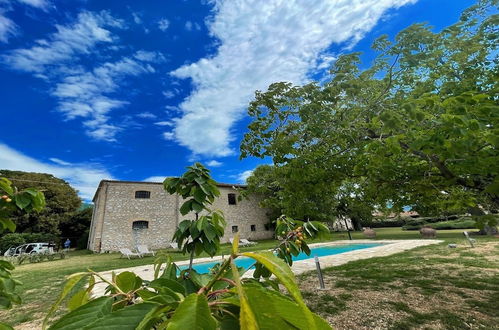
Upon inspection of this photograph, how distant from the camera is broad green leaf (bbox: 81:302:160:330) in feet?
1.65

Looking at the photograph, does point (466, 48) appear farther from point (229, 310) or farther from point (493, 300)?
point (229, 310)

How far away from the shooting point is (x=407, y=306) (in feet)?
14.0

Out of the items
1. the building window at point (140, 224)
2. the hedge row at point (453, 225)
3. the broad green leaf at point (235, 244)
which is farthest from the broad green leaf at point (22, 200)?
the hedge row at point (453, 225)

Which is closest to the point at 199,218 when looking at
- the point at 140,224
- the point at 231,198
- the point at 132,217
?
the point at 132,217

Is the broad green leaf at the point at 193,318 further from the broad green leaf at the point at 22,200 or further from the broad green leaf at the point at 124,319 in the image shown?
the broad green leaf at the point at 22,200

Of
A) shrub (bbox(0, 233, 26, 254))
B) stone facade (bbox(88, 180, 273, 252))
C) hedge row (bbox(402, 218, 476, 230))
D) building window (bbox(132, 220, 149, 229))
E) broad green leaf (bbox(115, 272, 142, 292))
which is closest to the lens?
broad green leaf (bbox(115, 272, 142, 292))

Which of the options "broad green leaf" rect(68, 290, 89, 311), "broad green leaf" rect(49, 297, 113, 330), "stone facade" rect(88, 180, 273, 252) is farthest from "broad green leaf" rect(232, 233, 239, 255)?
"stone facade" rect(88, 180, 273, 252)

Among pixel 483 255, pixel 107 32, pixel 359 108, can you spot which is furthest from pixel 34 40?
pixel 483 255

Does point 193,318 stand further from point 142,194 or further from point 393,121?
point 142,194

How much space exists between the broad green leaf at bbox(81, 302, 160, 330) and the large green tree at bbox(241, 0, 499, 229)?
147 inches

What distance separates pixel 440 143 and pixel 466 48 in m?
3.68

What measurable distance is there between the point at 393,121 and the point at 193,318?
3.95 meters

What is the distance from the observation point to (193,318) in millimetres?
458

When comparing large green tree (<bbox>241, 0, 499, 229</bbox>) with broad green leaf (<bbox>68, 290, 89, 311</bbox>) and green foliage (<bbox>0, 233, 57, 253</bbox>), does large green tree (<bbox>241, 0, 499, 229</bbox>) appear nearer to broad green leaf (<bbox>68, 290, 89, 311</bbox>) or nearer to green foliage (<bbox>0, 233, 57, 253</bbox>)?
broad green leaf (<bbox>68, 290, 89, 311</bbox>)
